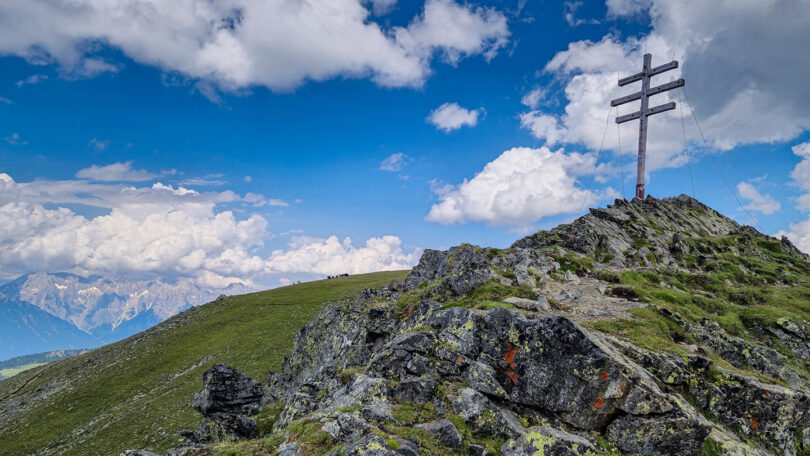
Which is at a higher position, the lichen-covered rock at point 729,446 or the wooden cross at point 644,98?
the wooden cross at point 644,98

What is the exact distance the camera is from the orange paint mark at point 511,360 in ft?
48.1

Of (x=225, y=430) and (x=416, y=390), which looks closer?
(x=416, y=390)

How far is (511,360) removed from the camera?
1497 centimetres

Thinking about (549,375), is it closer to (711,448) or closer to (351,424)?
(711,448)

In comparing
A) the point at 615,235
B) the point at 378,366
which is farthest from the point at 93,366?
the point at 615,235

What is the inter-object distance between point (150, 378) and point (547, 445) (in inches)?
2531

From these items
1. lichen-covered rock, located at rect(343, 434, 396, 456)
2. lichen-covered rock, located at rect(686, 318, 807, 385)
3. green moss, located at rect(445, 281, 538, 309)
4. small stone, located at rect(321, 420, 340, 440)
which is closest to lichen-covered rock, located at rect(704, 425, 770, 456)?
lichen-covered rock, located at rect(686, 318, 807, 385)

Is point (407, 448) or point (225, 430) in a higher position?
point (407, 448)

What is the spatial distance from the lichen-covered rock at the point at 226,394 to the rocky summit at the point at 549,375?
11 cm

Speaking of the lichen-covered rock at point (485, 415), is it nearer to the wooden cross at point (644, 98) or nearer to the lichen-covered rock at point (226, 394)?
the lichen-covered rock at point (226, 394)

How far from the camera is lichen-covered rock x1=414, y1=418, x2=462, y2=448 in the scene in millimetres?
11744

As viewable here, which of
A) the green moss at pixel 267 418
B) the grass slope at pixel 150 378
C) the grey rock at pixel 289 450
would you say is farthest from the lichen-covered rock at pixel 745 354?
the grass slope at pixel 150 378

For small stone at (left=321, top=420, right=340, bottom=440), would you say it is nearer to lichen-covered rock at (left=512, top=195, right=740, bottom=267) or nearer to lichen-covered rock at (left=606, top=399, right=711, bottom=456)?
lichen-covered rock at (left=606, top=399, right=711, bottom=456)

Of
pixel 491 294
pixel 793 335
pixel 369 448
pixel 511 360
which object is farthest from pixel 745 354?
pixel 369 448
